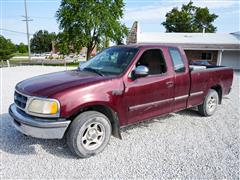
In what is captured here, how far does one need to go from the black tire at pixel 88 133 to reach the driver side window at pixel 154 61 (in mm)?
1403

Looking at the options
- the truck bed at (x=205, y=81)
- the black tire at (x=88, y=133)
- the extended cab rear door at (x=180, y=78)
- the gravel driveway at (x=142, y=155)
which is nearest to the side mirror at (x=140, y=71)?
the black tire at (x=88, y=133)

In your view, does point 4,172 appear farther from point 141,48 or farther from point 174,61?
point 174,61

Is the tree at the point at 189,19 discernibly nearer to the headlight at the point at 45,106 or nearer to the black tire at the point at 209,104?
the black tire at the point at 209,104

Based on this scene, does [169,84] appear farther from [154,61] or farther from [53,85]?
[53,85]

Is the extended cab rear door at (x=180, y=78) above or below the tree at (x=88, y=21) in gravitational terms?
below

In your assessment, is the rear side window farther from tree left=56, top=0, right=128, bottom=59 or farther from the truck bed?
tree left=56, top=0, right=128, bottom=59

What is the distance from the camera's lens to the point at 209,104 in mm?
5172

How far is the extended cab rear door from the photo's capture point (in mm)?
4082

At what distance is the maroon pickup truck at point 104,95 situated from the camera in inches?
108

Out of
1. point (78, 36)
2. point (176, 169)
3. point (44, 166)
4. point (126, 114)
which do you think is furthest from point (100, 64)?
point (78, 36)

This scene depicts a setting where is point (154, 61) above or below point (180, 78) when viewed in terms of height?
above

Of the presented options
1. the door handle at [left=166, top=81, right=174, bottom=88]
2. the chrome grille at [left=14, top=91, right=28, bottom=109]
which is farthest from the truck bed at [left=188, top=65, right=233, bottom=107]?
the chrome grille at [left=14, top=91, right=28, bottom=109]

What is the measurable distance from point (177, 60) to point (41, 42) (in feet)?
352

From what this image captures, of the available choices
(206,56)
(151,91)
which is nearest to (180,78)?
(151,91)
